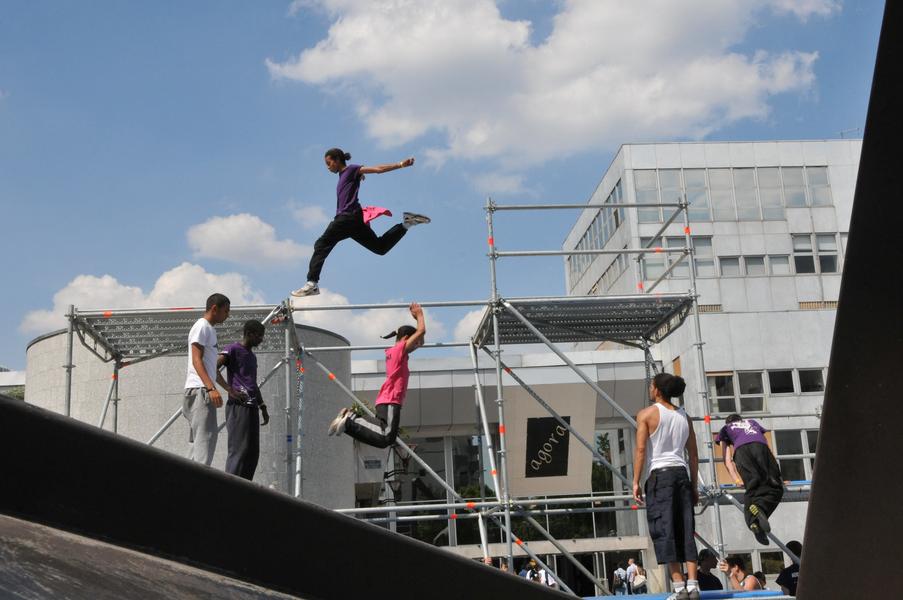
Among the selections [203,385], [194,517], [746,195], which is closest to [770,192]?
[746,195]

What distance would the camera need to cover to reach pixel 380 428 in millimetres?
8414

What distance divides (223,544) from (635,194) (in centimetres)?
3685

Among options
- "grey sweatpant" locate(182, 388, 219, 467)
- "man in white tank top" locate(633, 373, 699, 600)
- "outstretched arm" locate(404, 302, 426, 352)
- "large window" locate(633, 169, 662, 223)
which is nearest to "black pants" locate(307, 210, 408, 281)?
"outstretched arm" locate(404, 302, 426, 352)

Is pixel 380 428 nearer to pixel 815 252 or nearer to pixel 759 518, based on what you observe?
pixel 759 518

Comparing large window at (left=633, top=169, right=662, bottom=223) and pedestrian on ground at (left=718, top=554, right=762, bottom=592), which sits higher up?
large window at (left=633, top=169, right=662, bottom=223)

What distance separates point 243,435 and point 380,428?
177 centimetres

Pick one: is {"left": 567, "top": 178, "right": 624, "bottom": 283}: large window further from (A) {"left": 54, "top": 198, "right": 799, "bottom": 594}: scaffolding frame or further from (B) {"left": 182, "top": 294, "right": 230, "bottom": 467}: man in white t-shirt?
(B) {"left": 182, "top": 294, "right": 230, "bottom": 467}: man in white t-shirt

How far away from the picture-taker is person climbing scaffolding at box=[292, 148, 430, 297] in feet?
→ 26.7

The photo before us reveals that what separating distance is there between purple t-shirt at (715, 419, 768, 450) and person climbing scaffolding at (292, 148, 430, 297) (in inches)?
134

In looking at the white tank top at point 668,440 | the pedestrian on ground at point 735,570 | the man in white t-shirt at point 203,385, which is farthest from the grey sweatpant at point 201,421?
the pedestrian on ground at point 735,570

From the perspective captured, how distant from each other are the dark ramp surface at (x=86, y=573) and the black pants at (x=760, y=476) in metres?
6.10

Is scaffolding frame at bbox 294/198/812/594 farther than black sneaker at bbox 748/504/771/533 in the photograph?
Yes

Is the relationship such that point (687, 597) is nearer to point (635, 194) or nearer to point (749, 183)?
point (635, 194)

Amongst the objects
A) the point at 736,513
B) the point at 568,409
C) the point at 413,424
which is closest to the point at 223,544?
the point at 568,409
